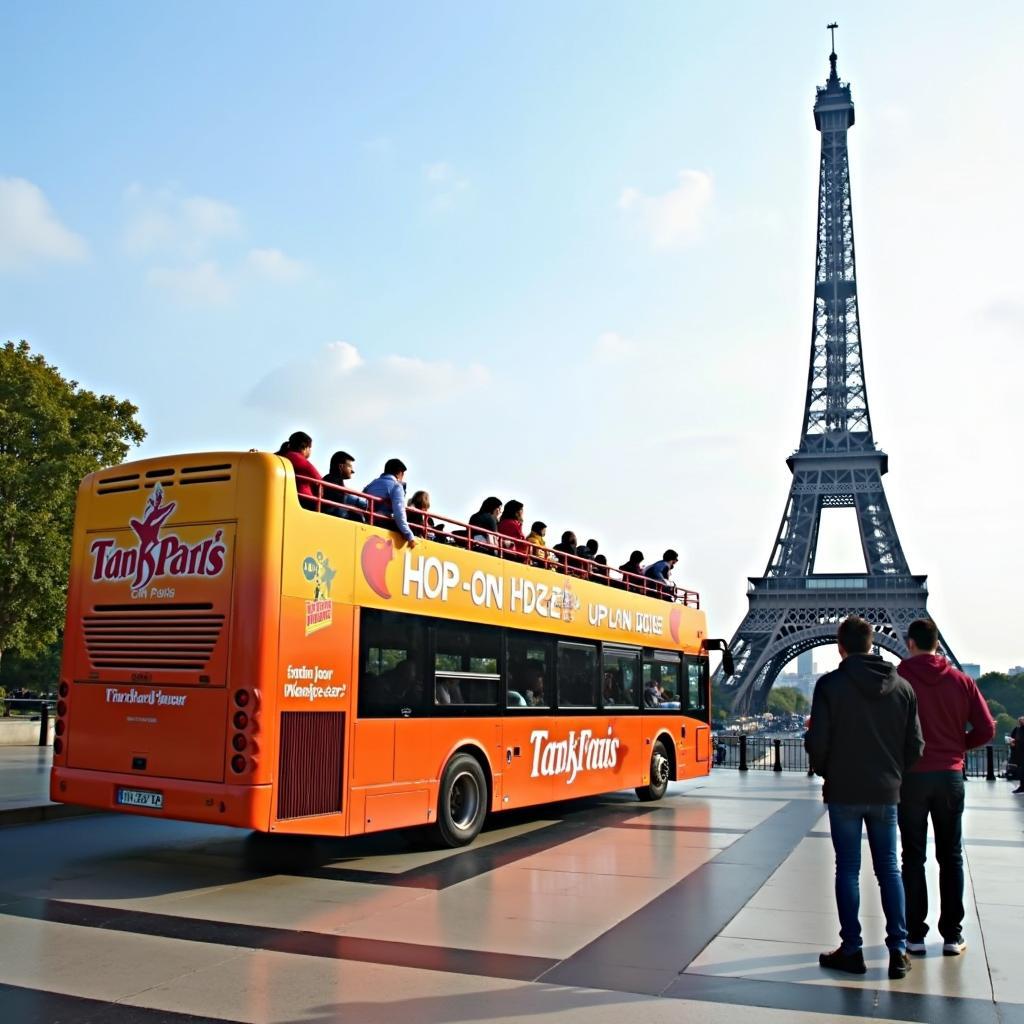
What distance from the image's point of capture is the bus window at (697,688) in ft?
56.8

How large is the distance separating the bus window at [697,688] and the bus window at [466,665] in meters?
6.41

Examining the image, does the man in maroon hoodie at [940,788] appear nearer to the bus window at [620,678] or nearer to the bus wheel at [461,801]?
the bus wheel at [461,801]

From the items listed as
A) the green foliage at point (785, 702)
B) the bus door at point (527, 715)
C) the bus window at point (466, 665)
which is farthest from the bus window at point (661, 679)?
the green foliage at point (785, 702)

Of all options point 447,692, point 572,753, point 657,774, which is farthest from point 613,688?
point 447,692

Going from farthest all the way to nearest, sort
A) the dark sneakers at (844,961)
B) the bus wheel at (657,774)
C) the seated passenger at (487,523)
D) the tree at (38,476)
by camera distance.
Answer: the tree at (38,476) → the bus wheel at (657,774) → the seated passenger at (487,523) → the dark sneakers at (844,961)

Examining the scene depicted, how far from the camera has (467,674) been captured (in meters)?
11.2

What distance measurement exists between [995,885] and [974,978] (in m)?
3.78

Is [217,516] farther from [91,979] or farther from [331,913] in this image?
[91,979]

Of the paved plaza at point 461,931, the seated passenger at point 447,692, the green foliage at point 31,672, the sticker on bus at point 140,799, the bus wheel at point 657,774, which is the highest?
the green foliage at point 31,672

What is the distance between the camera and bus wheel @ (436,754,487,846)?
10.7 metres

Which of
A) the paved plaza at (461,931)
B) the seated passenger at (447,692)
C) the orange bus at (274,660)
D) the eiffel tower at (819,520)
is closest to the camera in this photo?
the paved plaza at (461,931)

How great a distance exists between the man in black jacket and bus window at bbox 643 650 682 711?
9256 millimetres

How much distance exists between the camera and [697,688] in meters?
17.8

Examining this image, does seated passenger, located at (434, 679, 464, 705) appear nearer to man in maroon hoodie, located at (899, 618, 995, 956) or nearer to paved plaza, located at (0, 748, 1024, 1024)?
paved plaza, located at (0, 748, 1024, 1024)
